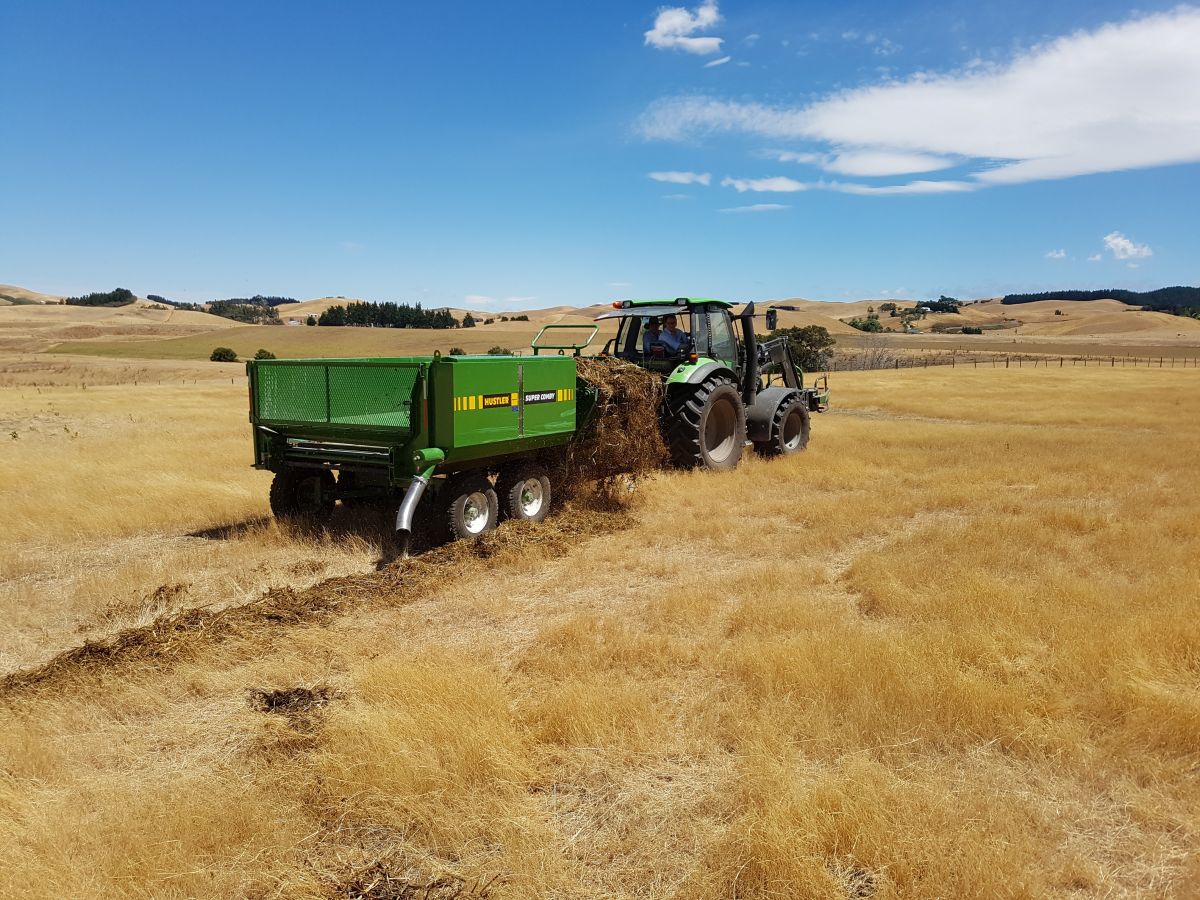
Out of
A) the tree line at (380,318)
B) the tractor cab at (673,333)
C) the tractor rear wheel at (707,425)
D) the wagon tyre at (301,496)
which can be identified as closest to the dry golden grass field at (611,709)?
the wagon tyre at (301,496)

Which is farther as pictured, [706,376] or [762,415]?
[762,415]

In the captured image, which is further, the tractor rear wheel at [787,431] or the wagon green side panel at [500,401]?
the tractor rear wheel at [787,431]

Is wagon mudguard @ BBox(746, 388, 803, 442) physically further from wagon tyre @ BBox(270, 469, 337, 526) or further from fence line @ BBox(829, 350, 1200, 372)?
fence line @ BBox(829, 350, 1200, 372)

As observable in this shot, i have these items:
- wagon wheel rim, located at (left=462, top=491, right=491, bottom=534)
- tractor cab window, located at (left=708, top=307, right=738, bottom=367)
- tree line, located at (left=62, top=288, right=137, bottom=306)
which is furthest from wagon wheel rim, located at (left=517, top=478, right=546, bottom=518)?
tree line, located at (left=62, top=288, right=137, bottom=306)

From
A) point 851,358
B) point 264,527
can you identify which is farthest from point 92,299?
point 264,527

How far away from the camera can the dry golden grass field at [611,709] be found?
3.04 metres

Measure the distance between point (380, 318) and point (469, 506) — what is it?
112 meters

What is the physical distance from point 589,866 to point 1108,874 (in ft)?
6.20

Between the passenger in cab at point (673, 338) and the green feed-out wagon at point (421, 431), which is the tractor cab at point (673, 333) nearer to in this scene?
the passenger in cab at point (673, 338)

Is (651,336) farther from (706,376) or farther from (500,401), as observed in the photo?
(500,401)

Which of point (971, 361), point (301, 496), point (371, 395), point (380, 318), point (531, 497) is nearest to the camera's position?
point (371, 395)

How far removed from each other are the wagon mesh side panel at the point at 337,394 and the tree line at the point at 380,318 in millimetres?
103053

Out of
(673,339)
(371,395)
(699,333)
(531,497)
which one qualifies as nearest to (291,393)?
(371,395)

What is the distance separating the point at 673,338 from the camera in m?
11.7
